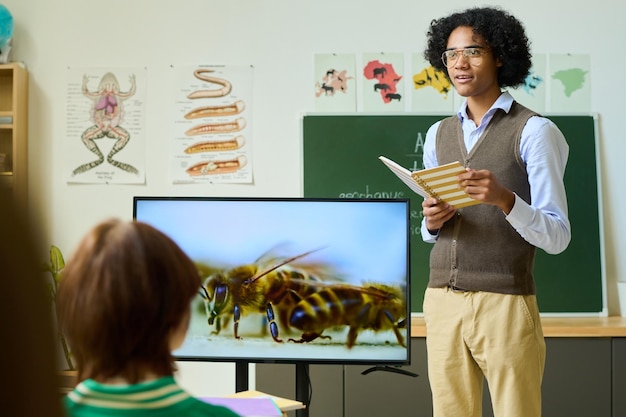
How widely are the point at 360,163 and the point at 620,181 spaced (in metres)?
1.34

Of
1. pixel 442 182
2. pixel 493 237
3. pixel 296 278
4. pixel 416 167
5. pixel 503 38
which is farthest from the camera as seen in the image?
pixel 416 167

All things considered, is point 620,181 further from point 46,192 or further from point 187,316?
point 187,316

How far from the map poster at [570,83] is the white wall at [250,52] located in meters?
0.05

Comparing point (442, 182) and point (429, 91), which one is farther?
point (429, 91)

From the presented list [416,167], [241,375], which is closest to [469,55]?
[241,375]

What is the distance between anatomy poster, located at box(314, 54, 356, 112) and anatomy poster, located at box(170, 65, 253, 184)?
0.37 m

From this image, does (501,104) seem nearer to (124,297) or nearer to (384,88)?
Result: (124,297)

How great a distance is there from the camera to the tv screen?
2.43 meters

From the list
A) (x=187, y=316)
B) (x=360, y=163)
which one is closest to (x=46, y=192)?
(x=360, y=163)

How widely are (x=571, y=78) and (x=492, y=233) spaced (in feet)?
7.24

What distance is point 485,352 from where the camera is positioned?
2172 mm

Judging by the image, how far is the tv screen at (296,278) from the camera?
7.98ft

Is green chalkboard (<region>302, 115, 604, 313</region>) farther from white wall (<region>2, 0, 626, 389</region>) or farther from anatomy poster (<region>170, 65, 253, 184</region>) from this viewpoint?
anatomy poster (<region>170, 65, 253, 184</region>)

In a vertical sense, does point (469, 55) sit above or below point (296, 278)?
above
